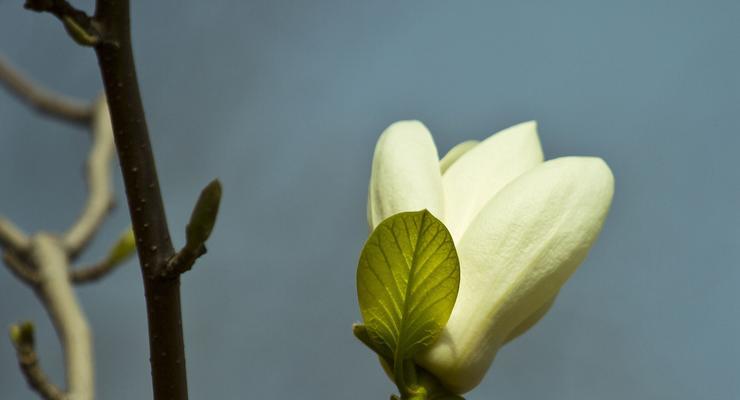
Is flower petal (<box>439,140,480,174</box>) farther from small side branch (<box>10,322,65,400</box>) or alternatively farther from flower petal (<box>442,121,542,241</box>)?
small side branch (<box>10,322,65,400</box>)

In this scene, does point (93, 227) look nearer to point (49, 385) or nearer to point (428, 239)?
point (49, 385)

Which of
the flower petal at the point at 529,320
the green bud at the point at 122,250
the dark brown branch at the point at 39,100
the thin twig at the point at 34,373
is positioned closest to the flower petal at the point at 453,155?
the flower petal at the point at 529,320

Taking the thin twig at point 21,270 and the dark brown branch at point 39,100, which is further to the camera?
the dark brown branch at point 39,100

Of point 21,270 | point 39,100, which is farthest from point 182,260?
point 39,100

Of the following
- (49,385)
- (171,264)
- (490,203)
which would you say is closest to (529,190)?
(490,203)

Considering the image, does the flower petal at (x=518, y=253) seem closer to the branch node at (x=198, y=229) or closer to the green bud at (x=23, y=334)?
the branch node at (x=198, y=229)

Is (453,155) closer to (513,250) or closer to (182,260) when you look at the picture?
(513,250)

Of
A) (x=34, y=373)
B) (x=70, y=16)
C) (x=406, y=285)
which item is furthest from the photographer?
(x=34, y=373)
